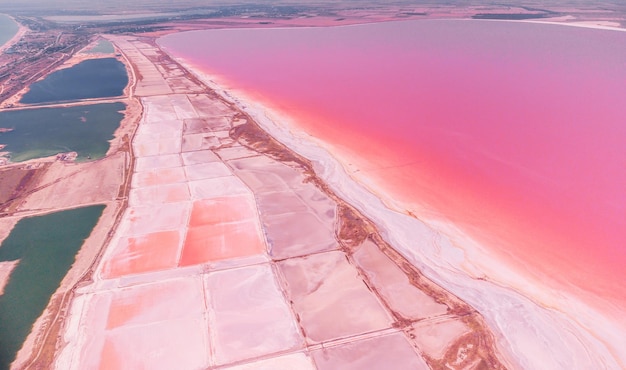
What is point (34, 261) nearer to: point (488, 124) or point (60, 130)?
point (60, 130)

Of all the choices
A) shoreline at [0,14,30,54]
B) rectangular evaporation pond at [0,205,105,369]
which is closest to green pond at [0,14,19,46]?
shoreline at [0,14,30,54]

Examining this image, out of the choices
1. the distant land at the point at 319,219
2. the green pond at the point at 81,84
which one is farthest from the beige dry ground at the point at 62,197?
the green pond at the point at 81,84

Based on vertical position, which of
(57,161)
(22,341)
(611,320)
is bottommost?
(611,320)

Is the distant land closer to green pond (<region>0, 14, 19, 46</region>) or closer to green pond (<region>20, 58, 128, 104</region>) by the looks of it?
green pond (<region>20, 58, 128, 104</region>)

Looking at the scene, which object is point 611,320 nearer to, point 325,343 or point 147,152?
point 325,343

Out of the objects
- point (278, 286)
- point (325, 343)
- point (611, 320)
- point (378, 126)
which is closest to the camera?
point (325, 343)

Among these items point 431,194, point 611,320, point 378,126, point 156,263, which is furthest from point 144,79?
point 611,320
